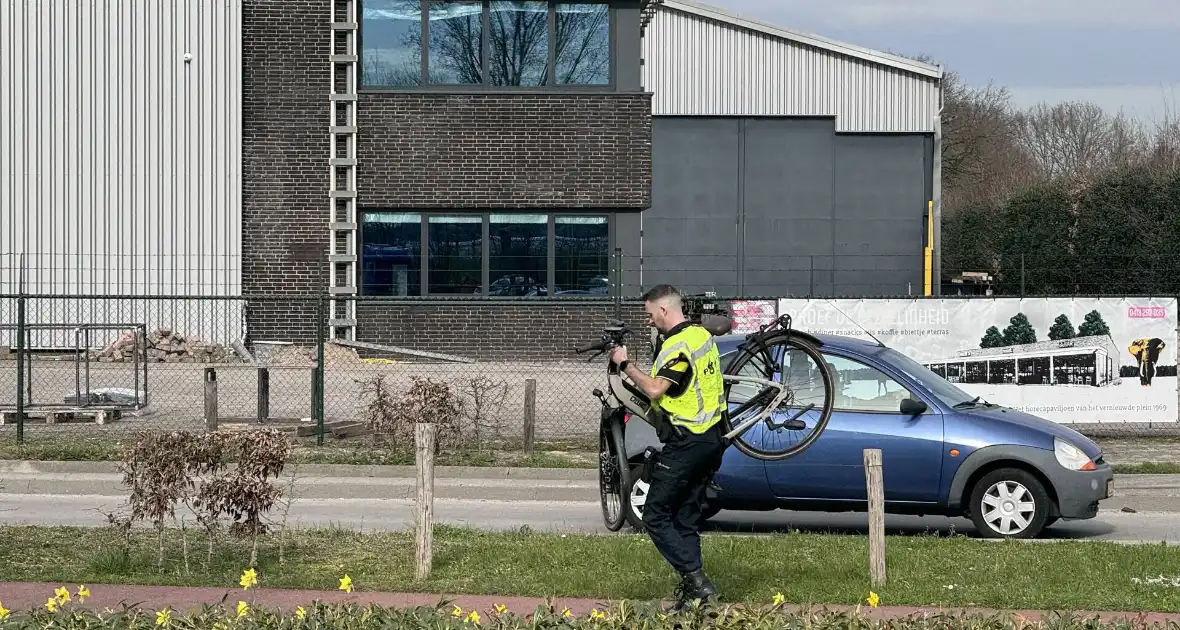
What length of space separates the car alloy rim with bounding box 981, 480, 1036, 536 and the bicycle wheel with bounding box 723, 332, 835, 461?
1415 mm

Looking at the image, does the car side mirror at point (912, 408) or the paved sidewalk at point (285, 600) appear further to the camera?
the car side mirror at point (912, 408)

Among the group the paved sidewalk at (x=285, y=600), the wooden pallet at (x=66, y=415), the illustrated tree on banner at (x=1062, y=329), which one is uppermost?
the illustrated tree on banner at (x=1062, y=329)

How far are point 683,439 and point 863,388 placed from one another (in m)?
3.94

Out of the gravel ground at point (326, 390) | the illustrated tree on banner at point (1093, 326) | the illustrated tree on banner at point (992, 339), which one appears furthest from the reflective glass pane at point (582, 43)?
the illustrated tree on banner at point (1093, 326)

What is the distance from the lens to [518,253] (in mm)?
25578

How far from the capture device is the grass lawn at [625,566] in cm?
809

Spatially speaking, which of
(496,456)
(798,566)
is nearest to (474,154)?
(496,456)

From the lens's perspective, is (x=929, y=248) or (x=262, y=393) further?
(x=929, y=248)

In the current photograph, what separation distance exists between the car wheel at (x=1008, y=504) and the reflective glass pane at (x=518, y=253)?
50.3ft

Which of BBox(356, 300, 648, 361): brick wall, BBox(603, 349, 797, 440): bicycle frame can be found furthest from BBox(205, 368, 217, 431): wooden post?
BBox(356, 300, 648, 361): brick wall

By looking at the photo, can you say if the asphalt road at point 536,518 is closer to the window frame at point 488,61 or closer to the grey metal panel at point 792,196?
the window frame at point 488,61

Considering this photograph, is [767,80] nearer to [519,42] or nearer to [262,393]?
[519,42]

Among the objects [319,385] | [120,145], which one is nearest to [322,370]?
[319,385]

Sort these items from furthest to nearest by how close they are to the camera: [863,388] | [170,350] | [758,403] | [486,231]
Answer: [486,231]
[170,350]
[863,388]
[758,403]
